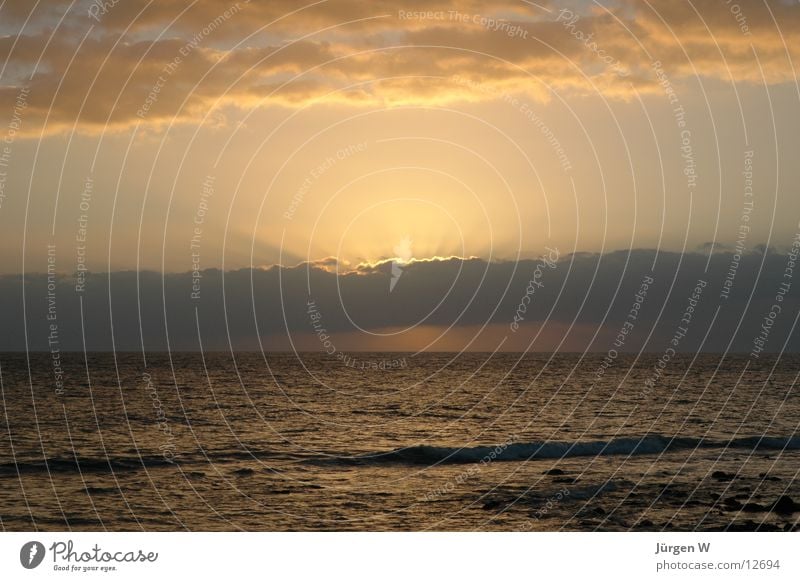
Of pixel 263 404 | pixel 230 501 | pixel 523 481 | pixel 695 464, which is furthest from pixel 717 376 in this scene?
pixel 230 501

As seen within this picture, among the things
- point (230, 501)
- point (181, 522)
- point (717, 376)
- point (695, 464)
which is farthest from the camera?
point (717, 376)

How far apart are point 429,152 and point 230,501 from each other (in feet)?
68.5

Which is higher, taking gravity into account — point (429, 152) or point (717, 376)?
point (429, 152)

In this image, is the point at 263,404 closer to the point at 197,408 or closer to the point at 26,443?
the point at 197,408

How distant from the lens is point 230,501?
4241 cm

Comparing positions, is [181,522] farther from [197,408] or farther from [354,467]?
[197,408]

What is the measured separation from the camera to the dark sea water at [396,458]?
3891 centimetres

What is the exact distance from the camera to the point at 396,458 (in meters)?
58.4

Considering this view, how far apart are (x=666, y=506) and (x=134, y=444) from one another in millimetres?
40527

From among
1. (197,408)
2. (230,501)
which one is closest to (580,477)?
(230,501)

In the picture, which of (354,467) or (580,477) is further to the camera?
(354,467)

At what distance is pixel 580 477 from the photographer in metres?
48.6

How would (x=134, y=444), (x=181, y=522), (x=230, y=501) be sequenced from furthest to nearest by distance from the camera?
(x=134, y=444) < (x=230, y=501) < (x=181, y=522)

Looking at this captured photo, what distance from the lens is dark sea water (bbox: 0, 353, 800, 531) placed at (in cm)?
3891
